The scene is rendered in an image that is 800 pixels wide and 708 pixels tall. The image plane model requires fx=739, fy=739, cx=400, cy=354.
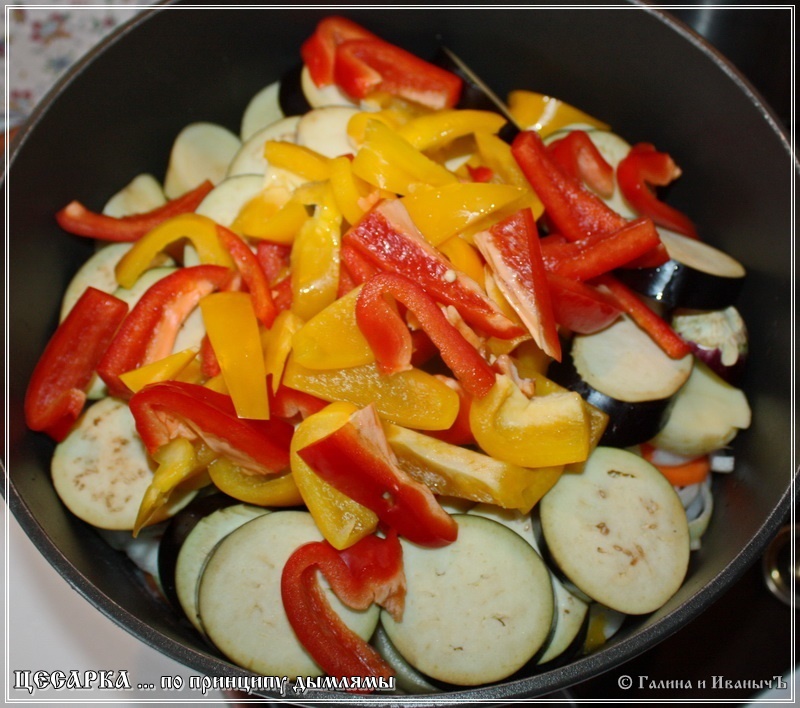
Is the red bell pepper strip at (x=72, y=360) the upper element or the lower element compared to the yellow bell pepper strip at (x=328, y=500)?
upper

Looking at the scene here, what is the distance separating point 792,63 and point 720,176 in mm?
733

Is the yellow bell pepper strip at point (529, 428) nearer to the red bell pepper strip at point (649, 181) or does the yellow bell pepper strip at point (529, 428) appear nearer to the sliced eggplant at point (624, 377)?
the sliced eggplant at point (624, 377)

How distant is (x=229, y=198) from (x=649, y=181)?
1.13m

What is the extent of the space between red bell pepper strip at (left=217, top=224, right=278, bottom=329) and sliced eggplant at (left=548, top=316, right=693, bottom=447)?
663 mm

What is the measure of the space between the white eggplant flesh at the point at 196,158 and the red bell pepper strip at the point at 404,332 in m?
0.91

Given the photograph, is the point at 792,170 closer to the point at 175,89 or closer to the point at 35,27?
the point at 175,89

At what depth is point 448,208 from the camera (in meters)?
1.60

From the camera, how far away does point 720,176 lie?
1964mm

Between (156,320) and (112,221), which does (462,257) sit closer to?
(156,320)

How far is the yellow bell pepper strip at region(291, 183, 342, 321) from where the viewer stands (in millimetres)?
1606

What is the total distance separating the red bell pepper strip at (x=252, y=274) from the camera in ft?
5.51

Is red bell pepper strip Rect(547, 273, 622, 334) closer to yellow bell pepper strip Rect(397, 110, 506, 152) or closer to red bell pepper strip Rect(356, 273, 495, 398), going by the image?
red bell pepper strip Rect(356, 273, 495, 398)

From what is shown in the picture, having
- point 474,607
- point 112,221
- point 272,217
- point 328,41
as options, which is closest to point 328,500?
point 474,607

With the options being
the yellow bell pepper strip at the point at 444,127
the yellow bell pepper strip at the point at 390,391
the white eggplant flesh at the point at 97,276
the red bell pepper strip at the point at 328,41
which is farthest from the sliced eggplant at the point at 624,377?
the white eggplant flesh at the point at 97,276
